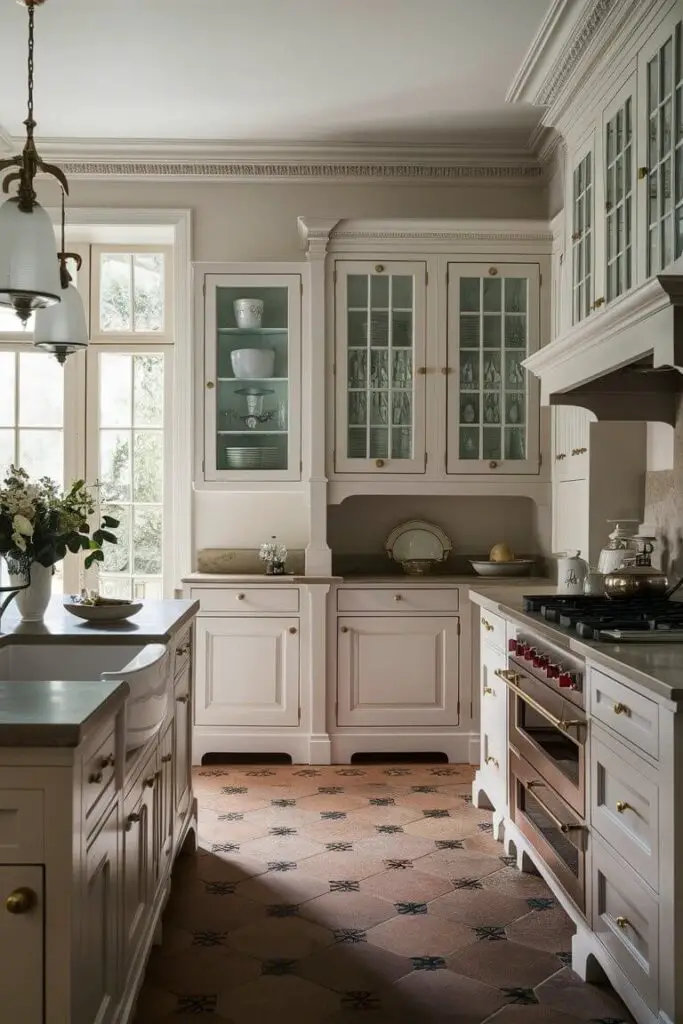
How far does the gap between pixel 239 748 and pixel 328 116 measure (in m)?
3.02

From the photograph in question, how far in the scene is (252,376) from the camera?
192 inches

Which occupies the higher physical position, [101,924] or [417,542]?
[417,542]

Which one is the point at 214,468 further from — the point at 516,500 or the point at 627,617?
the point at 627,617

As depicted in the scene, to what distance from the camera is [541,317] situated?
4.88 metres

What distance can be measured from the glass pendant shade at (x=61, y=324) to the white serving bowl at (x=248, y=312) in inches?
69.5

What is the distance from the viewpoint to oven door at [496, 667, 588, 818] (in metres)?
2.58

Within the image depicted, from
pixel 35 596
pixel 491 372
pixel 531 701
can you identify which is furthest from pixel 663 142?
pixel 35 596

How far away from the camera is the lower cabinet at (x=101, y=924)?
173 centimetres

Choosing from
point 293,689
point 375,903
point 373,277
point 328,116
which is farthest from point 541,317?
point 375,903

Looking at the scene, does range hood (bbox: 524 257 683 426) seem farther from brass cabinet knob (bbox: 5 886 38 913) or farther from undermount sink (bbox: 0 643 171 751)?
brass cabinet knob (bbox: 5 886 38 913)

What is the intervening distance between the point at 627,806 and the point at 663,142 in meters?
1.91

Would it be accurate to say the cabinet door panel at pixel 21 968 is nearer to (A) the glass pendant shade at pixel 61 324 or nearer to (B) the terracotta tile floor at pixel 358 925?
(B) the terracotta tile floor at pixel 358 925

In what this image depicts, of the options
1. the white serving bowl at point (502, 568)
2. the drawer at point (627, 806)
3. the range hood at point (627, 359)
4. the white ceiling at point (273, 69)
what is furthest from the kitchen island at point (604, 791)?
the white ceiling at point (273, 69)

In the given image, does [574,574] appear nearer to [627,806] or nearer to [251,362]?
[627,806]
